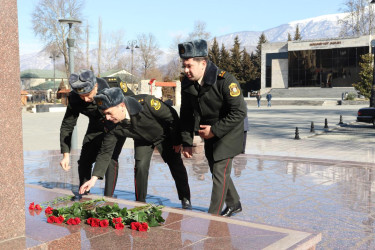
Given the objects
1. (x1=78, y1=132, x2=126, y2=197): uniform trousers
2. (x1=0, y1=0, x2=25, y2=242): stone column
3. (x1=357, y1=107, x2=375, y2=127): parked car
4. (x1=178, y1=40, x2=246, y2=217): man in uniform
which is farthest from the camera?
(x1=357, y1=107, x2=375, y2=127): parked car

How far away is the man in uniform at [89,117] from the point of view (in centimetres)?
480

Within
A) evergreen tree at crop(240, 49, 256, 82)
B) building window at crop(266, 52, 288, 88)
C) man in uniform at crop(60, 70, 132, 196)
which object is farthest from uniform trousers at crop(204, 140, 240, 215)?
evergreen tree at crop(240, 49, 256, 82)

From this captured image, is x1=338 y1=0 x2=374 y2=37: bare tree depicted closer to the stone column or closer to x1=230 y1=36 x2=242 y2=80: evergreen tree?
x1=230 y1=36 x2=242 y2=80: evergreen tree

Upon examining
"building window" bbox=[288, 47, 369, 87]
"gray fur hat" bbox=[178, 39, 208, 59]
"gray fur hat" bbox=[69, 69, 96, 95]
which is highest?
"building window" bbox=[288, 47, 369, 87]

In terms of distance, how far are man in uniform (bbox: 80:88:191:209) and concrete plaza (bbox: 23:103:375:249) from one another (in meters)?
0.83

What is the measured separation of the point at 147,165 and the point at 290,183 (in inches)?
119

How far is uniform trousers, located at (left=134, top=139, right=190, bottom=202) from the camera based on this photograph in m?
5.15

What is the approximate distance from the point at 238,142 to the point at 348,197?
2.55 metres

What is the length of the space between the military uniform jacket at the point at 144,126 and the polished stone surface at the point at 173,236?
37.8 inches

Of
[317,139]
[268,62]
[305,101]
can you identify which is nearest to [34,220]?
[317,139]

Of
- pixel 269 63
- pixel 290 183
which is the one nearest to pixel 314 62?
pixel 269 63

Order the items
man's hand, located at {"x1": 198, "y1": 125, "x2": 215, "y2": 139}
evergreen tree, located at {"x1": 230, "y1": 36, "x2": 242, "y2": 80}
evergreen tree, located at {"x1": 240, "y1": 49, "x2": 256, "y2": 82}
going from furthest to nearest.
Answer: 1. evergreen tree, located at {"x1": 230, "y1": 36, "x2": 242, "y2": 80}
2. evergreen tree, located at {"x1": 240, "y1": 49, "x2": 256, "y2": 82}
3. man's hand, located at {"x1": 198, "y1": 125, "x2": 215, "y2": 139}

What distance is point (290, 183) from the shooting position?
7.32 m

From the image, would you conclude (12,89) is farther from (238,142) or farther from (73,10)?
(73,10)
